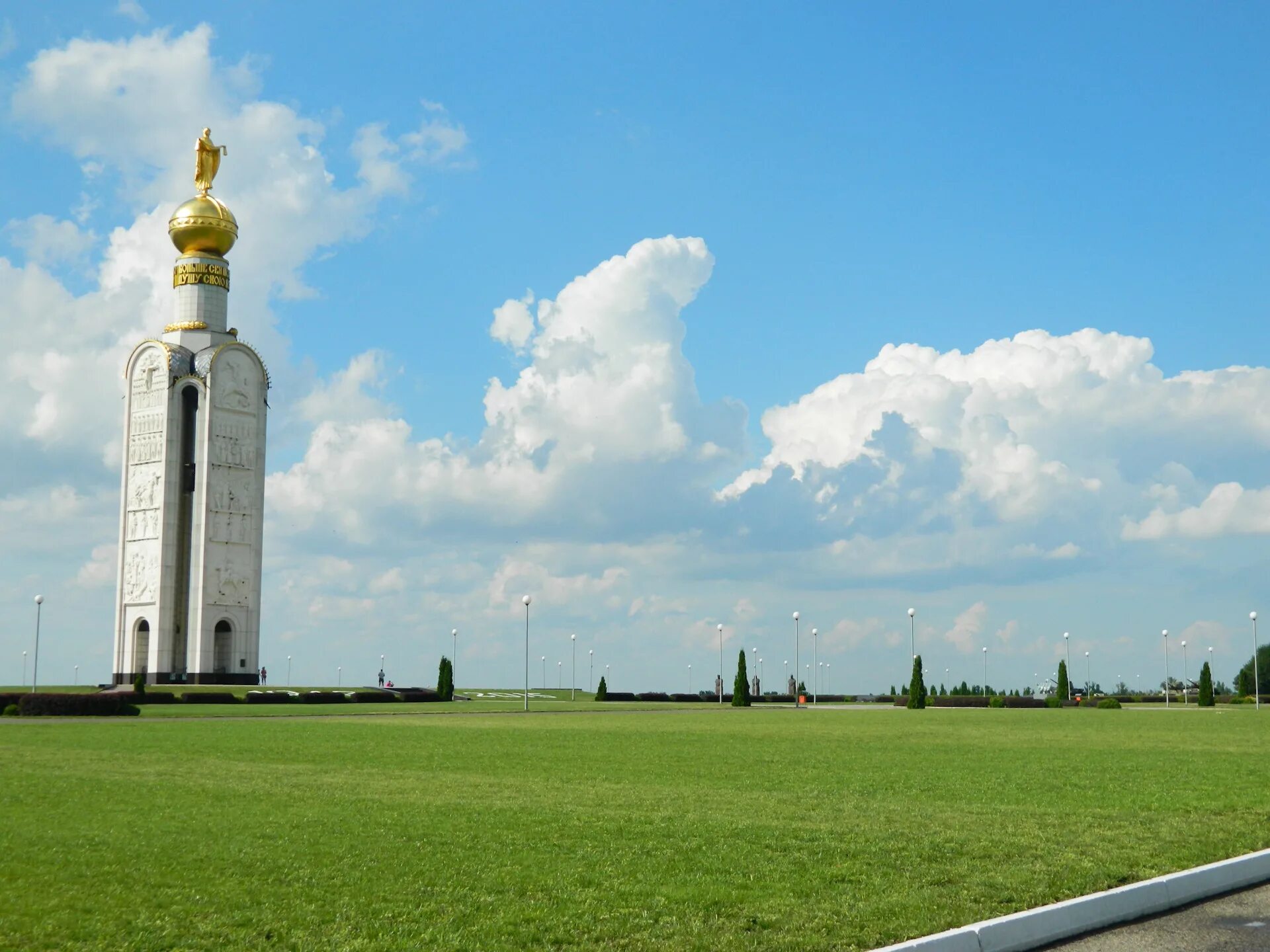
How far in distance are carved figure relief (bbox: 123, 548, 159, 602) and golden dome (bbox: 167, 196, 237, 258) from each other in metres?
20.7

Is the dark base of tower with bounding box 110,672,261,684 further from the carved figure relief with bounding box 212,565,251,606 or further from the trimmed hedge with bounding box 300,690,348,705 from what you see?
the trimmed hedge with bounding box 300,690,348,705

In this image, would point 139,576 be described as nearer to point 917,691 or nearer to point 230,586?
point 230,586

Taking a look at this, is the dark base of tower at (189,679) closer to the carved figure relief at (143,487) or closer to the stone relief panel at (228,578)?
the stone relief panel at (228,578)

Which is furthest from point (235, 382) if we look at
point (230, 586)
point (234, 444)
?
point (230, 586)

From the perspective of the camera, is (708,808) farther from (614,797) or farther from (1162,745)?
(1162,745)

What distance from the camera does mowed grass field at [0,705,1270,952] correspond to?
26.5 feet

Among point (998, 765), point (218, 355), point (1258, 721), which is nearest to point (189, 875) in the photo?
point (998, 765)

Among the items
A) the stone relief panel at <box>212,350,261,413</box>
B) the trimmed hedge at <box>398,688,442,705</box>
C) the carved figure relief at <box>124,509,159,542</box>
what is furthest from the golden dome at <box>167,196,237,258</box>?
the trimmed hedge at <box>398,688,442,705</box>

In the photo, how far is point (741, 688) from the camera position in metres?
65.6

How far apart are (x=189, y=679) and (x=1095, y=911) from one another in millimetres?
77202

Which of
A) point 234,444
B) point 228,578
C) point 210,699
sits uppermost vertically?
point 234,444

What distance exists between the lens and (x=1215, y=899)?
9.59 metres

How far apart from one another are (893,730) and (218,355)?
6245 cm

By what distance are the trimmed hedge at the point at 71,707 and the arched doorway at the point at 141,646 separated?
4023cm
